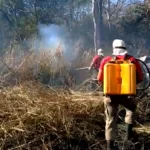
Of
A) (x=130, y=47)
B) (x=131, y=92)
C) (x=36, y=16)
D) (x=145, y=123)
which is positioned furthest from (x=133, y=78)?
(x=36, y=16)

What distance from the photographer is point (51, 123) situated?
5637mm

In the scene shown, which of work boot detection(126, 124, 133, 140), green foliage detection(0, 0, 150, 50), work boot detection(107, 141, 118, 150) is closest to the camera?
work boot detection(107, 141, 118, 150)

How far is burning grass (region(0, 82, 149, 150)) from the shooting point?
5383 millimetres

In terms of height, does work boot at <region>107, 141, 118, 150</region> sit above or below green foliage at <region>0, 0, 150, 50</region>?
below

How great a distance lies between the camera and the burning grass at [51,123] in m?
5.38

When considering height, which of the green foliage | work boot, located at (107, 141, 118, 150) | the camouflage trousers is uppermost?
the green foliage

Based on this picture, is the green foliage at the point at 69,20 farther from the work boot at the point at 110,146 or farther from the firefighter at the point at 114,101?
the work boot at the point at 110,146

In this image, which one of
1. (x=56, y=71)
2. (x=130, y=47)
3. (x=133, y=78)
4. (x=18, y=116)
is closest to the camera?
(x=133, y=78)

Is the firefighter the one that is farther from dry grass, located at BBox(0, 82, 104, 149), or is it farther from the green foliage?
the green foliage

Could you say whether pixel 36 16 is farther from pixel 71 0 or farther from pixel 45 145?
pixel 45 145

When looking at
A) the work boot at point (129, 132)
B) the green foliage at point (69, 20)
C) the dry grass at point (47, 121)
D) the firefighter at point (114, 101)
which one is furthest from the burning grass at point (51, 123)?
the green foliage at point (69, 20)

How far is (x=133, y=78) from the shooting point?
5.27 metres

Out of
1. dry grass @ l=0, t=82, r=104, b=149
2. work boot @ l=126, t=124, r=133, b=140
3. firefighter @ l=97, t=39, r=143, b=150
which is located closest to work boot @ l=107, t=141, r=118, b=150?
firefighter @ l=97, t=39, r=143, b=150

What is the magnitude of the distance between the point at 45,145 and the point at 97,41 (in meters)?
17.4
